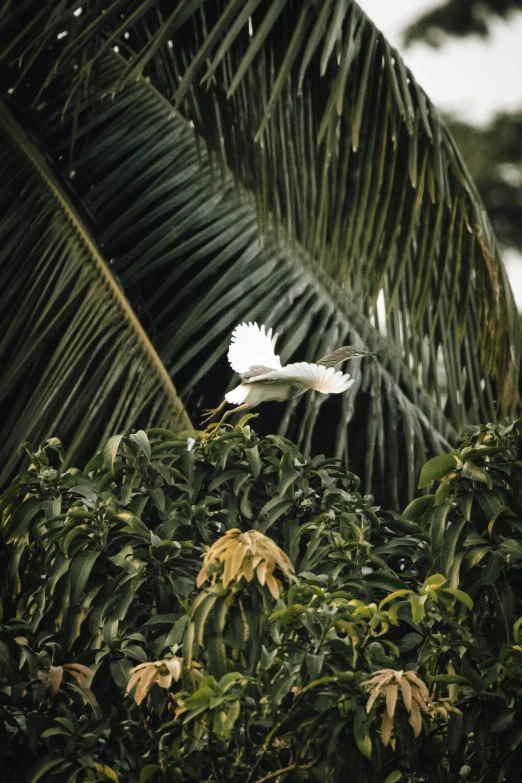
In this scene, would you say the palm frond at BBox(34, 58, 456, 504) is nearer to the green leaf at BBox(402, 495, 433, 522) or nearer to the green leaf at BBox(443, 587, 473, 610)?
the green leaf at BBox(402, 495, 433, 522)

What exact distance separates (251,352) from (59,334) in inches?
46.7

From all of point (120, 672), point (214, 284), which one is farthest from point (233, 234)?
point (120, 672)

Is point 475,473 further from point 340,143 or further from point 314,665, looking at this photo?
point 340,143

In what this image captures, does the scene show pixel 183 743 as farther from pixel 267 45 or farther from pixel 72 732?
pixel 267 45

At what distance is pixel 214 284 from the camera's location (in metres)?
4.21

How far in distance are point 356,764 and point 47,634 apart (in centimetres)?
74

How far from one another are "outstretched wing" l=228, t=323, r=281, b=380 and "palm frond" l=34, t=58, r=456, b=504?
0.84 metres

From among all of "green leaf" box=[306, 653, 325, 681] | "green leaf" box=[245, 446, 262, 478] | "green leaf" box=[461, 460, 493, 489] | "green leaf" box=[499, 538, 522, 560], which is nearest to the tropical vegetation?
"green leaf" box=[245, 446, 262, 478]

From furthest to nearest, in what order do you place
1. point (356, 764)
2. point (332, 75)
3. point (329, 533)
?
point (332, 75), point (329, 533), point (356, 764)

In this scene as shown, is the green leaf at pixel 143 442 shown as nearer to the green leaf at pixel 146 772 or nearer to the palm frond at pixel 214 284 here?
the green leaf at pixel 146 772

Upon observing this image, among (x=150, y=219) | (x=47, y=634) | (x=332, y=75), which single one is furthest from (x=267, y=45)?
(x=47, y=634)

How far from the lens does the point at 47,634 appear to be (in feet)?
7.88

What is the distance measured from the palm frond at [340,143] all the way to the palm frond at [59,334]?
47 centimetres

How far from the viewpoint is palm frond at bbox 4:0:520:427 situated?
3.30 meters
